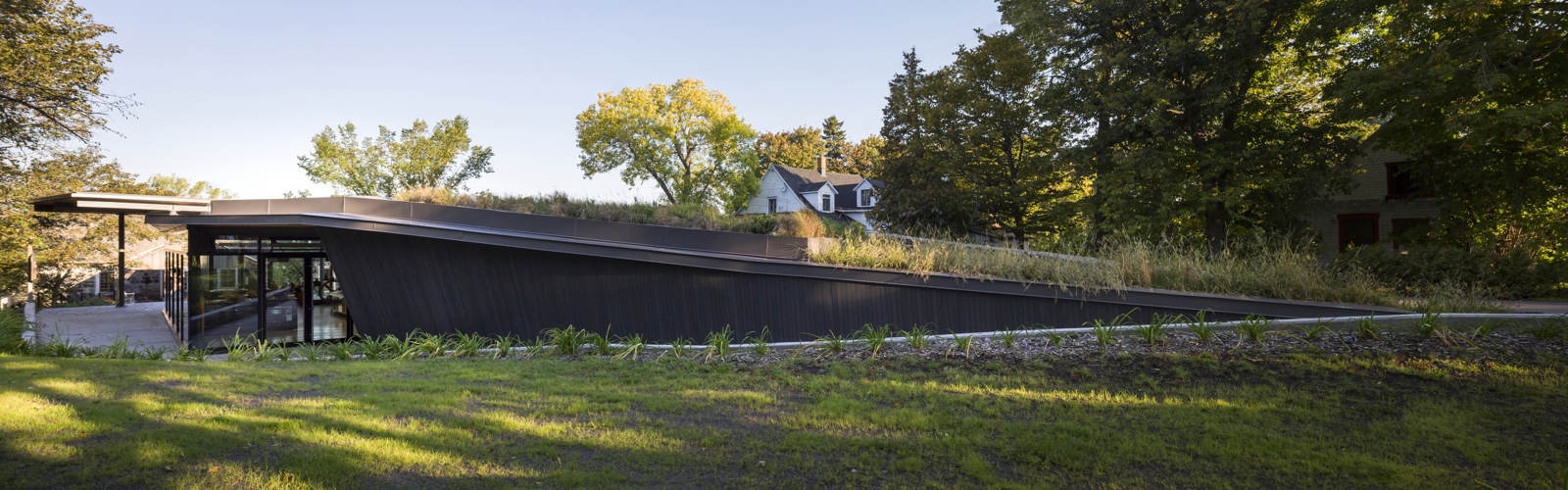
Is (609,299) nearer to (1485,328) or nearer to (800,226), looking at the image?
(800,226)

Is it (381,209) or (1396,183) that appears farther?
(1396,183)

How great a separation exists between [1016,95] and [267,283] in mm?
19496

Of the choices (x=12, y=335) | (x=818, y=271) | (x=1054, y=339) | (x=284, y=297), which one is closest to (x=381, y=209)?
(x=12, y=335)

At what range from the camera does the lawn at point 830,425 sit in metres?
3.47

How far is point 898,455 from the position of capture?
381 cm

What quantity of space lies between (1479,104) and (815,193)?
26530 millimetres

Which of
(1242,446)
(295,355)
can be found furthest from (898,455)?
(295,355)

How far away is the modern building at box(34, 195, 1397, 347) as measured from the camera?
875 cm

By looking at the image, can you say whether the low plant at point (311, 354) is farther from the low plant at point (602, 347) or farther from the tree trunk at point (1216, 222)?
the tree trunk at point (1216, 222)

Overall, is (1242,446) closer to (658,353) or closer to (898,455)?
(898,455)

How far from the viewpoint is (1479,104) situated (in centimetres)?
1076

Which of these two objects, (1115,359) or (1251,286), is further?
(1251,286)

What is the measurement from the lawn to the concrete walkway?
26.2 feet

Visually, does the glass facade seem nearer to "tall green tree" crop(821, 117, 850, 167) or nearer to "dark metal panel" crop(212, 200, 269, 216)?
"dark metal panel" crop(212, 200, 269, 216)
